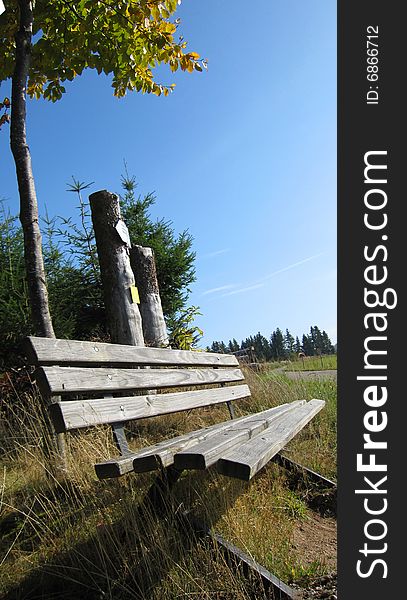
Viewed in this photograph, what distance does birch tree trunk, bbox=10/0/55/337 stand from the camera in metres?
4.12

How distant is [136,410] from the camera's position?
9.29ft

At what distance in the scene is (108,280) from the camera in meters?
5.84

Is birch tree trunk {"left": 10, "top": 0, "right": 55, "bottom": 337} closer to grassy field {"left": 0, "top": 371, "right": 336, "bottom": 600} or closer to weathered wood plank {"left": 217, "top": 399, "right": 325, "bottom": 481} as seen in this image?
grassy field {"left": 0, "top": 371, "right": 336, "bottom": 600}

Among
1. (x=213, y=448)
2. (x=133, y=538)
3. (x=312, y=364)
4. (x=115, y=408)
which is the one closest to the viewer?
(x=213, y=448)

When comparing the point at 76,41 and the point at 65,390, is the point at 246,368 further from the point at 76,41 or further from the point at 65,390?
the point at 65,390

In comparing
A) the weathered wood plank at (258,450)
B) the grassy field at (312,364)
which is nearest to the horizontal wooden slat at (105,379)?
the weathered wood plank at (258,450)

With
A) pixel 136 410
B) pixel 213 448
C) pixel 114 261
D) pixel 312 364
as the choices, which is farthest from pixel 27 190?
pixel 312 364

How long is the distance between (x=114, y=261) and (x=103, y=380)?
3238 mm

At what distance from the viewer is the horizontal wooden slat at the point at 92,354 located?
238cm

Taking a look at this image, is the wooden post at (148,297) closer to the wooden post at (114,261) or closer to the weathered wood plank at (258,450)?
the wooden post at (114,261)

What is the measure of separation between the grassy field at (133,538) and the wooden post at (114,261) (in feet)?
8.15

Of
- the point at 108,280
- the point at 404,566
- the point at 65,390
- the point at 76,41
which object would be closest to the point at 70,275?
the point at 108,280

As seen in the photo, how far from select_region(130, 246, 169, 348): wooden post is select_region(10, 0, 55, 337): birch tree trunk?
11.7 ft

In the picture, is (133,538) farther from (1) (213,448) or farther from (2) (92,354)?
(2) (92,354)
